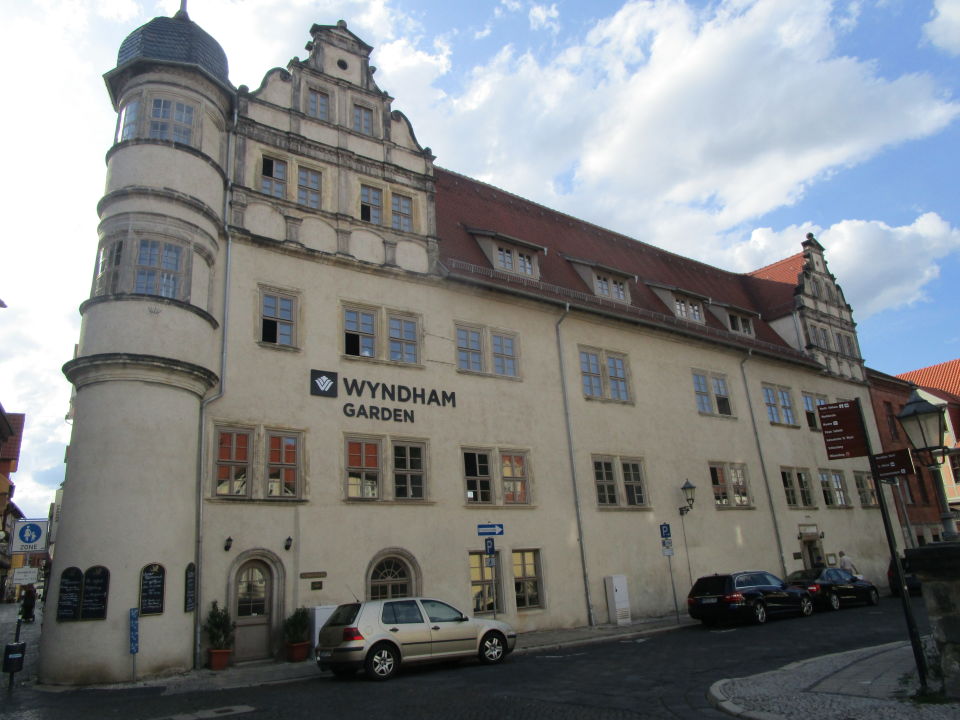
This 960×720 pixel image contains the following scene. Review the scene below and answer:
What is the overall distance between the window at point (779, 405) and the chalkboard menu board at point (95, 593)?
26.7 meters

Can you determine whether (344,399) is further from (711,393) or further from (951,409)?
(951,409)

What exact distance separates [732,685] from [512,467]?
39.0 feet

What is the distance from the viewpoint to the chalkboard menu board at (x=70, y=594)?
14070 mm

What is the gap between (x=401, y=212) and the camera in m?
22.8

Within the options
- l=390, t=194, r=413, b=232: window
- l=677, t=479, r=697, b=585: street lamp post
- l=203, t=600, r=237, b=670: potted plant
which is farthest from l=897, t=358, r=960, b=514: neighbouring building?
l=203, t=600, r=237, b=670: potted plant

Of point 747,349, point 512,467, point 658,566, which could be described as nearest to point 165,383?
point 512,467

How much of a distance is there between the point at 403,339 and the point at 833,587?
54.7 ft

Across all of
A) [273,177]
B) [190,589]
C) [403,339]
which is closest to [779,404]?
[403,339]

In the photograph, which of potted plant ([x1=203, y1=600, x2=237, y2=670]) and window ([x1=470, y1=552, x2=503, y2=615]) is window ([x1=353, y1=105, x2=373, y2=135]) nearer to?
window ([x1=470, y1=552, x2=503, y2=615])

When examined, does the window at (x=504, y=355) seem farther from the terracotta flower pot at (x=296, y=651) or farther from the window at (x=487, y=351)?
the terracotta flower pot at (x=296, y=651)

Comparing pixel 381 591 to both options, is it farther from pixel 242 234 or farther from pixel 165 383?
pixel 242 234

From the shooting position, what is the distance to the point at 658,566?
24.4m

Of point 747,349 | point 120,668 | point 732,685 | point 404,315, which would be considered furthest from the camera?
point 747,349

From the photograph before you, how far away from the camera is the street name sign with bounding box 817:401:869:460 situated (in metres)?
10.6
